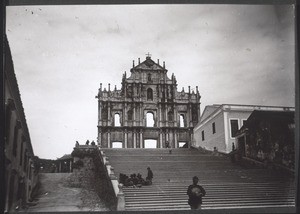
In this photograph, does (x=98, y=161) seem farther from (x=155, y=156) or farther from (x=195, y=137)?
(x=195, y=137)

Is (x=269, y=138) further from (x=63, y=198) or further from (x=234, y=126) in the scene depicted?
(x=63, y=198)

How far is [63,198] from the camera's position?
1277cm

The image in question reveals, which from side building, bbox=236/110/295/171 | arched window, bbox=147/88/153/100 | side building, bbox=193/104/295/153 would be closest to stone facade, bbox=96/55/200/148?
arched window, bbox=147/88/153/100

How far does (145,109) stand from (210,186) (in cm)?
1557

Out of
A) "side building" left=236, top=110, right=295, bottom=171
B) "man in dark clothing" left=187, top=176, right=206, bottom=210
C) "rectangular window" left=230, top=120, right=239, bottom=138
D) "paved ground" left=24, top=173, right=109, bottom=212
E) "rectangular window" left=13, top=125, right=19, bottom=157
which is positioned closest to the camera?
"man in dark clothing" left=187, top=176, right=206, bottom=210

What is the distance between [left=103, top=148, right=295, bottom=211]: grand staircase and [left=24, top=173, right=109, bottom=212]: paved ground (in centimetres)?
121

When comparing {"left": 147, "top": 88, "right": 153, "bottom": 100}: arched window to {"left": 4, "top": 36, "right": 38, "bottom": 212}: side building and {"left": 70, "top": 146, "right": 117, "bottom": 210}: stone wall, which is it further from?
{"left": 4, "top": 36, "right": 38, "bottom": 212}: side building

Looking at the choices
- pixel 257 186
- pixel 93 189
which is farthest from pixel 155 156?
pixel 257 186

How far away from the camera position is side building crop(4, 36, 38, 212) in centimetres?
894

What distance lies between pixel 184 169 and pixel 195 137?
9.46 m

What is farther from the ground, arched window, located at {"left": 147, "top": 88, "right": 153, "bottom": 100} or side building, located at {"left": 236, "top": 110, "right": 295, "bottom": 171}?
arched window, located at {"left": 147, "top": 88, "right": 153, "bottom": 100}

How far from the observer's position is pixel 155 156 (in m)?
17.5

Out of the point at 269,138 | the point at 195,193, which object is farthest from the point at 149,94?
the point at 195,193

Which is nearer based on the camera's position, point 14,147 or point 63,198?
point 14,147
